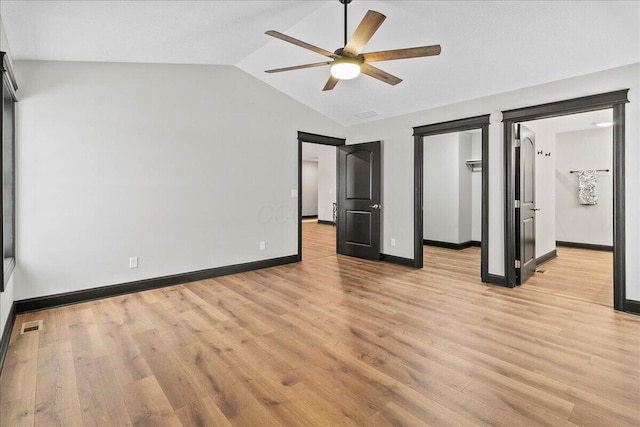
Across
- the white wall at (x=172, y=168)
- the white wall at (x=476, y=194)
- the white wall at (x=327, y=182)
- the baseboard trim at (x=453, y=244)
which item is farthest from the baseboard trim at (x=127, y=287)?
the white wall at (x=327, y=182)

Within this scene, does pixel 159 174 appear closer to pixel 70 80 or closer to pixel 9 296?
pixel 70 80

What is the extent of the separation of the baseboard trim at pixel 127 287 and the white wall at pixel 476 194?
4705mm

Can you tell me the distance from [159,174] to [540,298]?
476cm

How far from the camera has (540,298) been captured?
363cm

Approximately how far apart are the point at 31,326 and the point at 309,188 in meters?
11.6

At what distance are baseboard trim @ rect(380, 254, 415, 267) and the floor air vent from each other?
14.7 ft

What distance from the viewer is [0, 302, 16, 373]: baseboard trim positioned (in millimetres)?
2323

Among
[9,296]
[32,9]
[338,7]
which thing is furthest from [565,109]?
[9,296]

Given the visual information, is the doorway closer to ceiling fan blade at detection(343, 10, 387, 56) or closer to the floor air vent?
ceiling fan blade at detection(343, 10, 387, 56)

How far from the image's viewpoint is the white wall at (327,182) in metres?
11.3

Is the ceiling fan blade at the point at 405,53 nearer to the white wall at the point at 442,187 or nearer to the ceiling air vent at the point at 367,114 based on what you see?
the ceiling air vent at the point at 367,114

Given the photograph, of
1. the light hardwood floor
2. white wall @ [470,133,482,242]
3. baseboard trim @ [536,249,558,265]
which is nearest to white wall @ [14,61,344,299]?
the light hardwood floor

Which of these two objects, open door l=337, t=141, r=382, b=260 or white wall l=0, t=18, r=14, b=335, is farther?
open door l=337, t=141, r=382, b=260

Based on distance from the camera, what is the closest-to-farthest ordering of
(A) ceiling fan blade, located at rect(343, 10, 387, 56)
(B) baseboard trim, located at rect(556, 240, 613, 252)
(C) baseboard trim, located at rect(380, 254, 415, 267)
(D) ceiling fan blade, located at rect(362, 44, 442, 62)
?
(A) ceiling fan blade, located at rect(343, 10, 387, 56) < (D) ceiling fan blade, located at rect(362, 44, 442, 62) < (C) baseboard trim, located at rect(380, 254, 415, 267) < (B) baseboard trim, located at rect(556, 240, 613, 252)
